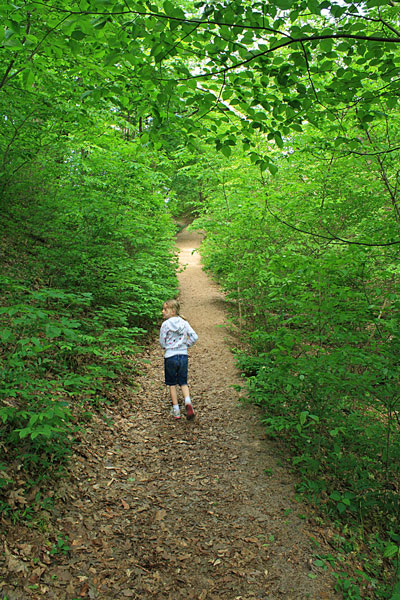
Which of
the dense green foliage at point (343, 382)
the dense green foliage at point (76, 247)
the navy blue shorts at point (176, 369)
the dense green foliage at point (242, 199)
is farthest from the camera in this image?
the navy blue shorts at point (176, 369)

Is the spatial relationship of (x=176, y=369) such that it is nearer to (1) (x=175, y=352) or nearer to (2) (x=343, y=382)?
(1) (x=175, y=352)

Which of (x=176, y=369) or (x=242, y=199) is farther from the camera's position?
(x=242, y=199)

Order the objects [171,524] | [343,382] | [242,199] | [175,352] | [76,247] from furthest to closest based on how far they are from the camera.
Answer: [242,199] → [76,247] → [175,352] → [343,382] → [171,524]

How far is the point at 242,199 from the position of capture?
7488mm

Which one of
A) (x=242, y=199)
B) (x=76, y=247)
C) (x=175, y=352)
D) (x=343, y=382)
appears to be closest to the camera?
(x=343, y=382)

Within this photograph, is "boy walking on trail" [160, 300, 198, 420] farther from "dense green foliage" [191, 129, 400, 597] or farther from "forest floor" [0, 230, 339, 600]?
"dense green foliage" [191, 129, 400, 597]

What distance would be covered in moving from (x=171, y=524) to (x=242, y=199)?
→ 6.22 meters

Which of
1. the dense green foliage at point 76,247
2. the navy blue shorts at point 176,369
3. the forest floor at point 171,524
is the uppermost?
the dense green foliage at point 76,247

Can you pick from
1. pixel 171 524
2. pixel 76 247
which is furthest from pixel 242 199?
pixel 171 524

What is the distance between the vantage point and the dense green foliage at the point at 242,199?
2.46 m

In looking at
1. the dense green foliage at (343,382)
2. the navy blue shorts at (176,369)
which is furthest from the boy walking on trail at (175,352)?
the dense green foliage at (343,382)

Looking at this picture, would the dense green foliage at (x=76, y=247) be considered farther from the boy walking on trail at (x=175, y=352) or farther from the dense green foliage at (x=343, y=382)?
the dense green foliage at (x=343, y=382)

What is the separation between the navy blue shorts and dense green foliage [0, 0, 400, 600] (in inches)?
33.7

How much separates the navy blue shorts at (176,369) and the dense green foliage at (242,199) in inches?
33.7
